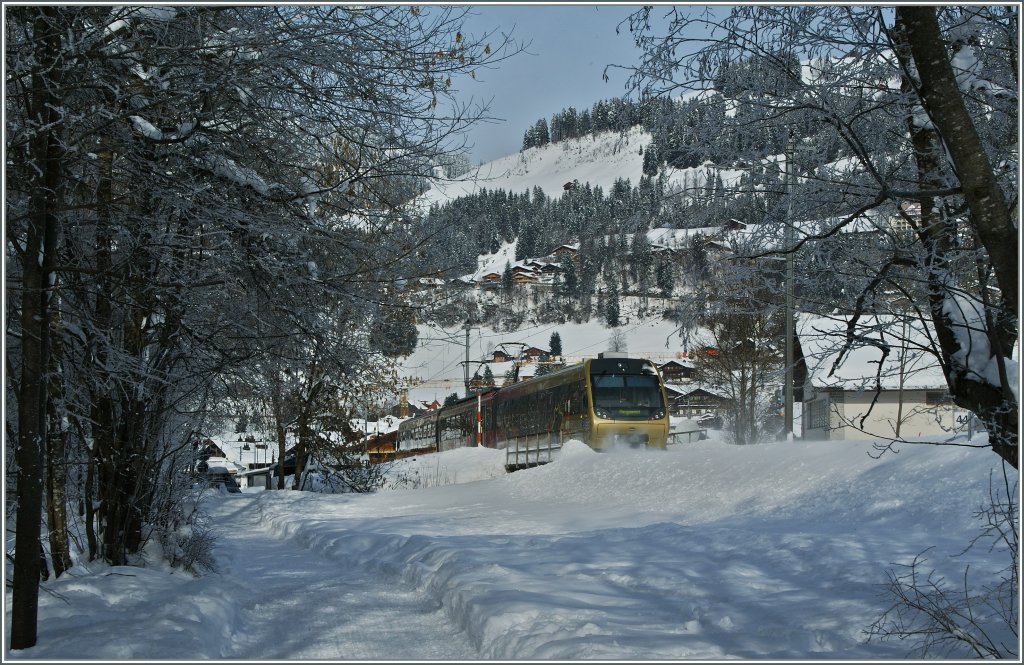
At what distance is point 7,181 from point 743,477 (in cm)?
1334

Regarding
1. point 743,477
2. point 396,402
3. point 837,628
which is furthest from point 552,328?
point 837,628

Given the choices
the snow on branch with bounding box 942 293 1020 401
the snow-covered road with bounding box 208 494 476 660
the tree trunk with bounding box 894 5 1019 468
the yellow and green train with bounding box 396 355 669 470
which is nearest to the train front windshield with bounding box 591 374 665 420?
the yellow and green train with bounding box 396 355 669 470

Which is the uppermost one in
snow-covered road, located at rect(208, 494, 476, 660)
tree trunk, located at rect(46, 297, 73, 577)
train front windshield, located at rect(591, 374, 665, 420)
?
train front windshield, located at rect(591, 374, 665, 420)

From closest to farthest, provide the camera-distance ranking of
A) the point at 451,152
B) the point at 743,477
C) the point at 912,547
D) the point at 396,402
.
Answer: the point at 451,152
the point at 912,547
the point at 743,477
the point at 396,402

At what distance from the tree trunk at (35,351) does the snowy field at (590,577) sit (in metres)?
0.30

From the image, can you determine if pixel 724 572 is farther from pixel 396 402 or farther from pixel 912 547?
pixel 396 402

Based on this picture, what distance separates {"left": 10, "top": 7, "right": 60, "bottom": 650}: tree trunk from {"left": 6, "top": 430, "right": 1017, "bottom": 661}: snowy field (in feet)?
0.99

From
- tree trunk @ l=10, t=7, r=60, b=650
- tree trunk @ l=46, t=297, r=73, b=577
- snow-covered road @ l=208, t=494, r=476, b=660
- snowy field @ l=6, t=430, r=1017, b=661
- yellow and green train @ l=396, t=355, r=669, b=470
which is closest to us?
tree trunk @ l=10, t=7, r=60, b=650

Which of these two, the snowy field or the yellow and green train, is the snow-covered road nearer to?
the snowy field

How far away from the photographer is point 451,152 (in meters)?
8.07

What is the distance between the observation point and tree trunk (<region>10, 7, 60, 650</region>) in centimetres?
558

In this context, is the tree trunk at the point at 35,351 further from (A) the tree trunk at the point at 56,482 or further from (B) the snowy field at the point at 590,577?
(A) the tree trunk at the point at 56,482

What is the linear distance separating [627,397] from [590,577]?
19.2m

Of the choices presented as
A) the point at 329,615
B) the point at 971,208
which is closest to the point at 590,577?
the point at 329,615
